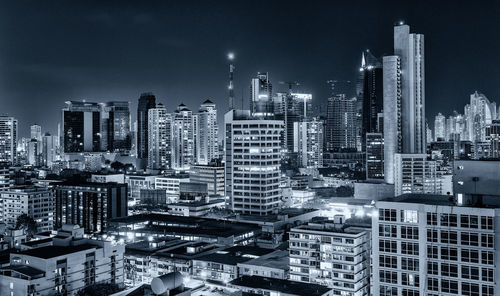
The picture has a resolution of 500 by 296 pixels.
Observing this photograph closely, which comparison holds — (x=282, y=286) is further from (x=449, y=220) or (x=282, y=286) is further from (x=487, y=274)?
(x=487, y=274)

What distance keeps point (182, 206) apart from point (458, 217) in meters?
54.9

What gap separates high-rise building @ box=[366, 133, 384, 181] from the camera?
97.5m

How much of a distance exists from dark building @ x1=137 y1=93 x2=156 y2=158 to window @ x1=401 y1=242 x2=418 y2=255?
13636 cm

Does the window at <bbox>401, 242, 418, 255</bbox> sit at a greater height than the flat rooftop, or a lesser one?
greater

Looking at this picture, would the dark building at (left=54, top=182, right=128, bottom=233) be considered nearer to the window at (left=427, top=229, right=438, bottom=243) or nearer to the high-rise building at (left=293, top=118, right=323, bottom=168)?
the window at (left=427, top=229, right=438, bottom=243)

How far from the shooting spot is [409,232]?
2144 centimetres

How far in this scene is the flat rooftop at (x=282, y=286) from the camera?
2836 centimetres

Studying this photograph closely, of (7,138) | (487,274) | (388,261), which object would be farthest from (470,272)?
(7,138)

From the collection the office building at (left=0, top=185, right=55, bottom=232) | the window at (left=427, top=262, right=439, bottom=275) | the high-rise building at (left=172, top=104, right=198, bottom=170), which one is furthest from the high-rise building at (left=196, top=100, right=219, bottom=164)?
the window at (left=427, top=262, right=439, bottom=275)

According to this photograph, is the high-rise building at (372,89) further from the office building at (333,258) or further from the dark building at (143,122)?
the office building at (333,258)

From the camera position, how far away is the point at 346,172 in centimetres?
12038

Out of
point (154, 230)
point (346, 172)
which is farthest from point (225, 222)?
point (346, 172)

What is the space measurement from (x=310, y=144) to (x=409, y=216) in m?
112

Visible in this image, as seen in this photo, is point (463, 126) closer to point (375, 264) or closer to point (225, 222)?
point (225, 222)
